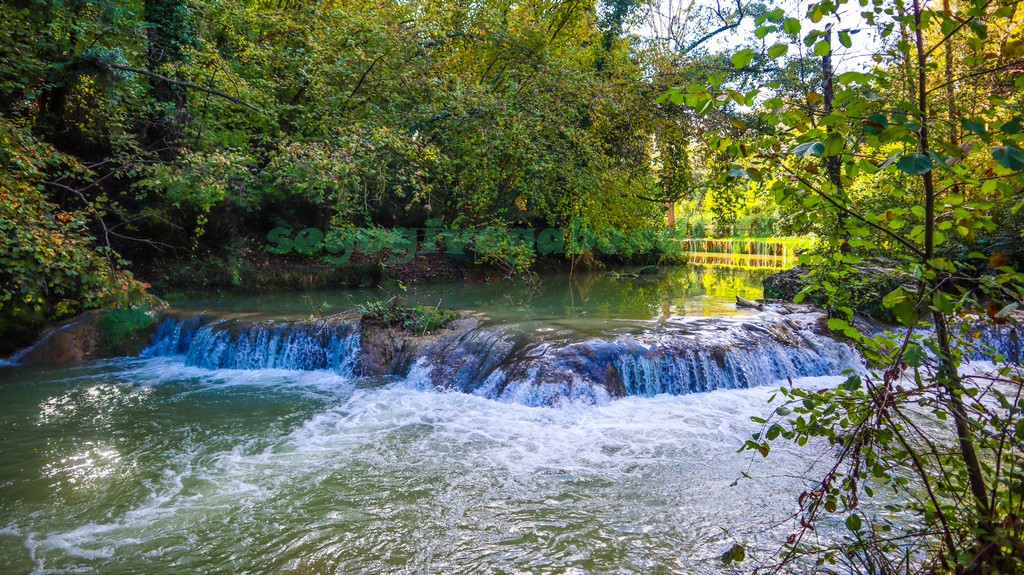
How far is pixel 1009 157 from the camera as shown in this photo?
160cm

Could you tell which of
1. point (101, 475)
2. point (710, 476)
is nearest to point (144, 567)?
point (101, 475)

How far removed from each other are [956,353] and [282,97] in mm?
14951

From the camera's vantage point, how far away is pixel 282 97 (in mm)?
14250

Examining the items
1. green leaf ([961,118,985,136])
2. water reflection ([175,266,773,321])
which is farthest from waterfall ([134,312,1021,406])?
green leaf ([961,118,985,136])

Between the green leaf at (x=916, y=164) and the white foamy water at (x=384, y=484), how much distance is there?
9.46 feet

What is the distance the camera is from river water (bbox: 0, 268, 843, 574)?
4180 mm

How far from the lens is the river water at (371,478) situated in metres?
4.18

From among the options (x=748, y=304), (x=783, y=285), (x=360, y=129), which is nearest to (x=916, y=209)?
(x=360, y=129)

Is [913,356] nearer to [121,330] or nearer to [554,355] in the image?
[554,355]

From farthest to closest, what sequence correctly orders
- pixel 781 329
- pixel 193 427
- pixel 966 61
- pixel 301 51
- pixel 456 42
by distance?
pixel 456 42 → pixel 301 51 → pixel 781 329 → pixel 193 427 → pixel 966 61

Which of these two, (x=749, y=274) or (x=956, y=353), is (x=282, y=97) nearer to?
(x=956, y=353)

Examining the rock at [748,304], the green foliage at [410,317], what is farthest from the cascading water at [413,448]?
the rock at [748,304]

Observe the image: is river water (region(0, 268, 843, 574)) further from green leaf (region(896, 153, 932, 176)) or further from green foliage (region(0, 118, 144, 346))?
green leaf (region(896, 153, 932, 176))

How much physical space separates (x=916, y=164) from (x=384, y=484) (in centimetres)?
492
